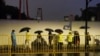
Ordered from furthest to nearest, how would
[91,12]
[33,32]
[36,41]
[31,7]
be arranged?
[91,12]
[31,7]
[33,32]
[36,41]

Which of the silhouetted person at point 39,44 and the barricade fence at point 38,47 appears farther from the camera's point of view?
the silhouetted person at point 39,44

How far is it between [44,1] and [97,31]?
652 centimetres

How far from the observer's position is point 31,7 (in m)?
47.8

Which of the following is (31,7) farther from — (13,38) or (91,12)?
(13,38)

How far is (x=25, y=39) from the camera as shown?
121 feet

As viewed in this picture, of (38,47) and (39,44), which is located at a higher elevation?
(39,44)

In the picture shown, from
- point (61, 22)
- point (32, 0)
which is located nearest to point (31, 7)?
point (32, 0)

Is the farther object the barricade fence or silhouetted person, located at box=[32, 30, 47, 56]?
silhouetted person, located at box=[32, 30, 47, 56]

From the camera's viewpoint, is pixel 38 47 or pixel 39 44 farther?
pixel 39 44

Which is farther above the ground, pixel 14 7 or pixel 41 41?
pixel 14 7

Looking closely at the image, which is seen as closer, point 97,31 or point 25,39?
point 25,39

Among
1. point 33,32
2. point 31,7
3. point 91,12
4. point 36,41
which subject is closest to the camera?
point 36,41

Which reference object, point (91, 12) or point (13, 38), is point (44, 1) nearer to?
point (91, 12)

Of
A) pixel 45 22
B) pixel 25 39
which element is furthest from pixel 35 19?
pixel 25 39
